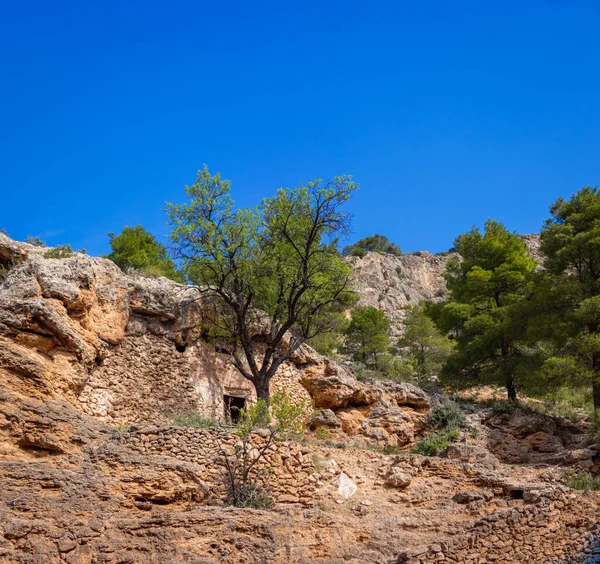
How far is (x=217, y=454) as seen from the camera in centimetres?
1155

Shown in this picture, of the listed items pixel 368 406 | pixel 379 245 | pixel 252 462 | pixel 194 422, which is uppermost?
pixel 379 245

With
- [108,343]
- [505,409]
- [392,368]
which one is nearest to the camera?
[108,343]

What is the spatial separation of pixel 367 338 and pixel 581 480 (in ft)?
58.1

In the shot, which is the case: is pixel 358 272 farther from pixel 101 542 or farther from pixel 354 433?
pixel 101 542

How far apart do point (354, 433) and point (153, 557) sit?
352 inches

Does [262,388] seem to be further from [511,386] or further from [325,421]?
[511,386]

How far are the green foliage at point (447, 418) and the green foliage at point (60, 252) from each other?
12047mm

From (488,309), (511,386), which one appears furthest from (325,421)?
(488,309)

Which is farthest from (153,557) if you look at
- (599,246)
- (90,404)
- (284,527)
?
(599,246)

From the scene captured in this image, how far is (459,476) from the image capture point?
13.0 metres

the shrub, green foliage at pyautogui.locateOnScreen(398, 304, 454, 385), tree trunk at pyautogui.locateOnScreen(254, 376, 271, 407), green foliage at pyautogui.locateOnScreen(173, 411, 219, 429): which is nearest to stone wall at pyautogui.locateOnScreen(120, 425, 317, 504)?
green foliage at pyautogui.locateOnScreen(173, 411, 219, 429)

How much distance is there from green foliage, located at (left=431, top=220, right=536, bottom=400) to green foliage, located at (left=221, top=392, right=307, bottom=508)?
9.77 m

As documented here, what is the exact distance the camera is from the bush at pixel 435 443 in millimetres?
15266

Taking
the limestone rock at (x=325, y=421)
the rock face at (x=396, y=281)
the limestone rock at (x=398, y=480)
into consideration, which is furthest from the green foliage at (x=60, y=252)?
the rock face at (x=396, y=281)
